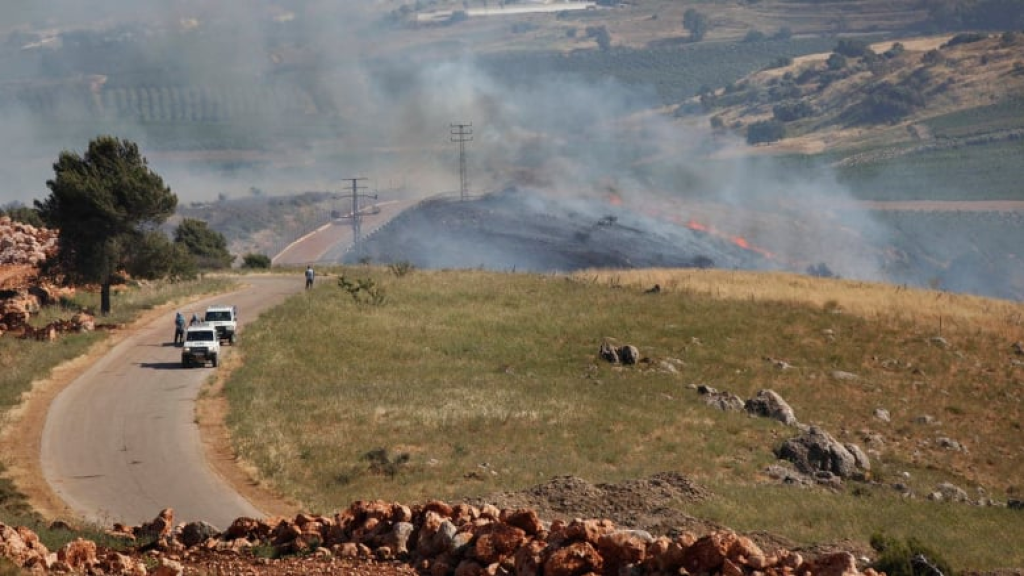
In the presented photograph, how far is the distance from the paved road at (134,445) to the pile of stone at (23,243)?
993 inches

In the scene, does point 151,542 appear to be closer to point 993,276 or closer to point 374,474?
point 374,474

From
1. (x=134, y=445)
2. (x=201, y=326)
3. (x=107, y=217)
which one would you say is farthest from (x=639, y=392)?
(x=107, y=217)

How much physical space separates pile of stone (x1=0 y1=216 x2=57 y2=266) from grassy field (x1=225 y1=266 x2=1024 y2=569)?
55.9 feet

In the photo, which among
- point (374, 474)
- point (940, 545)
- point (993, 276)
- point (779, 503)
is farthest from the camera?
point (993, 276)

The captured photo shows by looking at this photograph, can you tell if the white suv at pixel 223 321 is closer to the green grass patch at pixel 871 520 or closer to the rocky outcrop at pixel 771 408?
the rocky outcrop at pixel 771 408

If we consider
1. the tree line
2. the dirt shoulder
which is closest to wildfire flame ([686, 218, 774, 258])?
the tree line

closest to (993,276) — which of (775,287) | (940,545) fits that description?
(775,287)

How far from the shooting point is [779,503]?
33.6m

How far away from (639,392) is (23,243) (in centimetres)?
4864

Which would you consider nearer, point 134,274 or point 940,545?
point 940,545

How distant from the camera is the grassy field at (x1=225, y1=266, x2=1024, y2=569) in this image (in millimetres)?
36094

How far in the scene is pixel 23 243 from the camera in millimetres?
86438

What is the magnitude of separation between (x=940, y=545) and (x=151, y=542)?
52.6 ft

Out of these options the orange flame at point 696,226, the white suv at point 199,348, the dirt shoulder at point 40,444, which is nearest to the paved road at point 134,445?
the dirt shoulder at point 40,444
